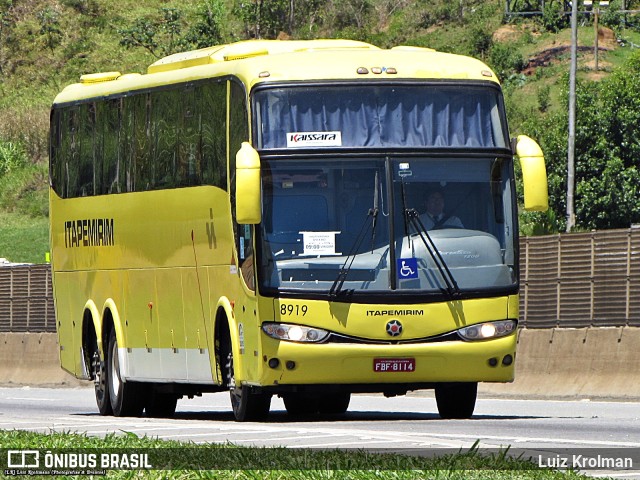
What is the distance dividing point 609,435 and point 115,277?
29.7 feet

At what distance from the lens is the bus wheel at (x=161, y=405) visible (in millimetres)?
23438

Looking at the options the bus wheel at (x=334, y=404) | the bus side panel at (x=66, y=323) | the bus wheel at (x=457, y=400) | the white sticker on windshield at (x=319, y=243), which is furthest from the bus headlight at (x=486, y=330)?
the bus side panel at (x=66, y=323)

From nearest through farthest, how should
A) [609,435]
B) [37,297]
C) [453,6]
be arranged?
1. [609,435]
2. [37,297]
3. [453,6]

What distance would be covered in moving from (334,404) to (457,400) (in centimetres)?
270

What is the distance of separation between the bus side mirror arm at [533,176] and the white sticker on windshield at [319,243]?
6.76 feet

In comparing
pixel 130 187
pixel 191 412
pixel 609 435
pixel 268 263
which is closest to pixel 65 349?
pixel 191 412

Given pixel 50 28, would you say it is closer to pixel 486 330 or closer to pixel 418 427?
pixel 486 330

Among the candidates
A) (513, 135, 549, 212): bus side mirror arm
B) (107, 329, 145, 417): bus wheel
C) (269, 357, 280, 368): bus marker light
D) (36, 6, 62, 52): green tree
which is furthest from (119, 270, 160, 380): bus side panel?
(36, 6, 62, 52): green tree

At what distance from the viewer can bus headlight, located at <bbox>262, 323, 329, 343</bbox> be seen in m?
17.9

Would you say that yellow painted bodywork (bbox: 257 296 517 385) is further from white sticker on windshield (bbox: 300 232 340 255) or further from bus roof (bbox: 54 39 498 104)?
bus roof (bbox: 54 39 498 104)

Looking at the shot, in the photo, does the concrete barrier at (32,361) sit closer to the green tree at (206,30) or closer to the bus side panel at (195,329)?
the bus side panel at (195,329)

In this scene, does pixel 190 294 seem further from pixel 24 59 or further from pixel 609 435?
pixel 24 59

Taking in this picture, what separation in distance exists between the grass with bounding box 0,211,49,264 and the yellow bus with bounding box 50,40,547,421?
52248mm

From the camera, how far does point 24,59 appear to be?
112438 millimetres
